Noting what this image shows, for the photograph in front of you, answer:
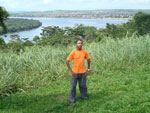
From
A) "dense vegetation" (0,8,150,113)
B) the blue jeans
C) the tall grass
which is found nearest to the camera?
"dense vegetation" (0,8,150,113)

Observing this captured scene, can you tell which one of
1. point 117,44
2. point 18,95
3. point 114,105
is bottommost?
point 18,95

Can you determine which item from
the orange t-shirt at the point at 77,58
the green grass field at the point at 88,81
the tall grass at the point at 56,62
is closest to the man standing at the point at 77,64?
the orange t-shirt at the point at 77,58

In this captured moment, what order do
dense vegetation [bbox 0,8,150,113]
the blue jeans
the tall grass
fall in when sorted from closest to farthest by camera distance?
dense vegetation [bbox 0,8,150,113]
the blue jeans
the tall grass

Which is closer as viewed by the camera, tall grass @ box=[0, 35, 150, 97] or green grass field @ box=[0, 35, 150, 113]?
green grass field @ box=[0, 35, 150, 113]

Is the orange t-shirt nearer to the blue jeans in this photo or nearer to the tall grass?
the blue jeans

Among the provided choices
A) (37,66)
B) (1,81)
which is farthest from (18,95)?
(37,66)

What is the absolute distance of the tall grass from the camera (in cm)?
644

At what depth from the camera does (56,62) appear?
7.84 meters

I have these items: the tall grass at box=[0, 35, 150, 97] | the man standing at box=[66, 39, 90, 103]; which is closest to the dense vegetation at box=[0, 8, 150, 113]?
the tall grass at box=[0, 35, 150, 97]

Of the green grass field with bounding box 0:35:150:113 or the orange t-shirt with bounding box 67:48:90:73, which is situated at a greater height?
the orange t-shirt with bounding box 67:48:90:73

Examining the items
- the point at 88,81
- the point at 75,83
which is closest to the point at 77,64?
the point at 75,83

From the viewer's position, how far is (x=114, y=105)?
402 cm

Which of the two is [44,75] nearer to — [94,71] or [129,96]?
[94,71]

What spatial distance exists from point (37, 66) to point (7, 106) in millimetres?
2604
